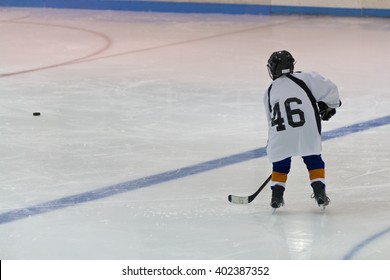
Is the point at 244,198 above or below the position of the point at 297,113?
below

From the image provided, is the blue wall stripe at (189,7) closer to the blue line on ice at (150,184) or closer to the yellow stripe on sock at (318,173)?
the blue line on ice at (150,184)

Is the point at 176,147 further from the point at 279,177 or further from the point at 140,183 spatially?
the point at 279,177

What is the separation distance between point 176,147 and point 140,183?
0.75m

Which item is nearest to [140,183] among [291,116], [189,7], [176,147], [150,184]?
[150,184]

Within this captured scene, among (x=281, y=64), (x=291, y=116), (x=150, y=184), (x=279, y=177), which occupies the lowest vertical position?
(x=150, y=184)

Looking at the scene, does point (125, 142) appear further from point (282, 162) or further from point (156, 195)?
point (282, 162)

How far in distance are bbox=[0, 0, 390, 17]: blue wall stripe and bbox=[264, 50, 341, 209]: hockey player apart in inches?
262

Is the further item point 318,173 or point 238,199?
point 238,199

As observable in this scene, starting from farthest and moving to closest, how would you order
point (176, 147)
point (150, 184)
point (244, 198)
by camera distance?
point (176, 147) < point (150, 184) < point (244, 198)

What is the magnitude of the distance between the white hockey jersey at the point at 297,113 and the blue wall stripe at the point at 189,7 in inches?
262

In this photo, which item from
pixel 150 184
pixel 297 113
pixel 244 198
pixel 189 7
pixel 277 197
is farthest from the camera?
pixel 189 7

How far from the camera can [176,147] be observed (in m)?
5.91
